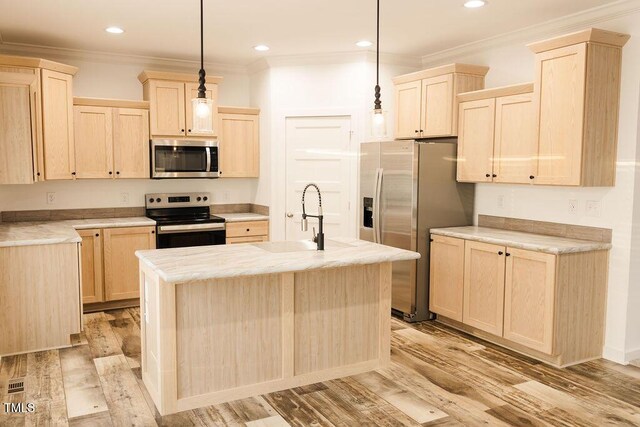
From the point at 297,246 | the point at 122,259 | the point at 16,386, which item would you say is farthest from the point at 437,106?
the point at 16,386

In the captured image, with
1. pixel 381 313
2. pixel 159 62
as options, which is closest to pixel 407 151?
pixel 381 313

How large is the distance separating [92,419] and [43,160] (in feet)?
9.20

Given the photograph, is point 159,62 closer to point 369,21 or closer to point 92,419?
point 369,21

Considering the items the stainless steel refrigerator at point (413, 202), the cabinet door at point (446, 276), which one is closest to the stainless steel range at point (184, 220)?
the stainless steel refrigerator at point (413, 202)

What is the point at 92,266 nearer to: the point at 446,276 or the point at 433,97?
the point at 446,276

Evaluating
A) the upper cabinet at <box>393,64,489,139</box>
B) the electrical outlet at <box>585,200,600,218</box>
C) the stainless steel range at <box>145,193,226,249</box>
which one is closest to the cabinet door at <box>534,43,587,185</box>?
the electrical outlet at <box>585,200,600,218</box>

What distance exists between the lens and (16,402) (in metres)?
3.23

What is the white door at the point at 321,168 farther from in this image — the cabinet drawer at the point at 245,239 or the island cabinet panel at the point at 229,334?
the island cabinet panel at the point at 229,334

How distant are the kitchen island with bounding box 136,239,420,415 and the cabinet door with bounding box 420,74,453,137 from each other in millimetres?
1845

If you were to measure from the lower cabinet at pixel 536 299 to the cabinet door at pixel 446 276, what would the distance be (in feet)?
0.09

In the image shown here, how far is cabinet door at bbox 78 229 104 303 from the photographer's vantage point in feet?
16.7

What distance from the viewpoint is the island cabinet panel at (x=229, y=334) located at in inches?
122

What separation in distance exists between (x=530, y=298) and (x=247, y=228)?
121 inches

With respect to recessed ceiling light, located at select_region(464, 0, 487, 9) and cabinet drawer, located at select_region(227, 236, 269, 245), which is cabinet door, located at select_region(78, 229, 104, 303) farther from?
recessed ceiling light, located at select_region(464, 0, 487, 9)
